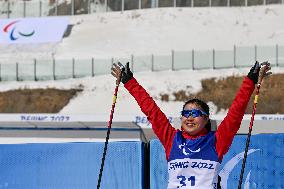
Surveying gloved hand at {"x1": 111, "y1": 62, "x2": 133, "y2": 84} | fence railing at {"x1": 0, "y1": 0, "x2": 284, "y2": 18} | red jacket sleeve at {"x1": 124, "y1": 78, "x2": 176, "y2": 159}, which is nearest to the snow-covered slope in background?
fence railing at {"x1": 0, "y1": 0, "x2": 284, "y2": 18}

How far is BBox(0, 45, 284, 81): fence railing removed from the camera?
4097 centimetres

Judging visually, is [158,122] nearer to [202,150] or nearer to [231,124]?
[202,150]

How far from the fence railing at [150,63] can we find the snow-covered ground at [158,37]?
44 cm

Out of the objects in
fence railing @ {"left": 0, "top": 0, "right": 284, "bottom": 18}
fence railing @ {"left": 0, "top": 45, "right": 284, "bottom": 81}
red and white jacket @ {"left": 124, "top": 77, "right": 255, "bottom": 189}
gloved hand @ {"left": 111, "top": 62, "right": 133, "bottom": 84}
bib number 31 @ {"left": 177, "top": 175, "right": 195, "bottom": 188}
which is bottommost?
fence railing @ {"left": 0, "top": 45, "right": 284, "bottom": 81}

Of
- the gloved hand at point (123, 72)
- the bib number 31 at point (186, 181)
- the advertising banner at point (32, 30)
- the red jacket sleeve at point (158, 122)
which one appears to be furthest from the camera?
Answer: the advertising banner at point (32, 30)

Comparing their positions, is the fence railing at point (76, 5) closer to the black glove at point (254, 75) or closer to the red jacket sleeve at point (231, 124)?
the black glove at point (254, 75)

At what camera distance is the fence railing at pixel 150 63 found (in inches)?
1613

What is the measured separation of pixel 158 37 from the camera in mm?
46250

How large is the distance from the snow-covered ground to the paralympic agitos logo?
1022 millimetres

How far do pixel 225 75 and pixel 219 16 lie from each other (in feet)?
25.3

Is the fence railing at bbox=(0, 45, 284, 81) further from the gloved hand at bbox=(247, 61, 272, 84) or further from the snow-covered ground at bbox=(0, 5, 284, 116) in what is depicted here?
the gloved hand at bbox=(247, 61, 272, 84)

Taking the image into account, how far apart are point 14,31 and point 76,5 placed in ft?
17.1

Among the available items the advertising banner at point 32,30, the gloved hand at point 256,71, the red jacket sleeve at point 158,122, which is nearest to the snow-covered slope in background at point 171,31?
the advertising banner at point 32,30

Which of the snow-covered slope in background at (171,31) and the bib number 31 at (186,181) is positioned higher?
the snow-covered slope in background at (171,31)
